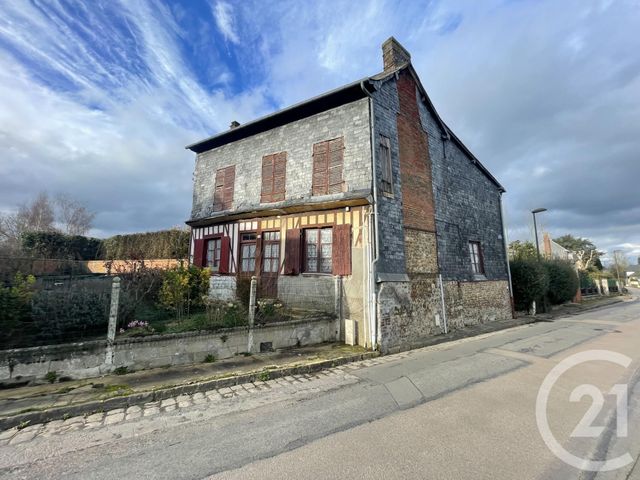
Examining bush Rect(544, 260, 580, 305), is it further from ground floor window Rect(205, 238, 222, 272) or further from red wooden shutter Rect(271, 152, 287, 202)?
ground floor window Rect(205, 238, 222, 272)

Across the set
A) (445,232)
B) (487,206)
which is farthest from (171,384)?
(487,206)

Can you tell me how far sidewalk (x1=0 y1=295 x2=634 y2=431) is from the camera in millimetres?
4289

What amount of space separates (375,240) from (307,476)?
6.64 meters

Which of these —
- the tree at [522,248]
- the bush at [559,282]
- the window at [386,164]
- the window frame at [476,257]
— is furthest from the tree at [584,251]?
the window at [386,164]

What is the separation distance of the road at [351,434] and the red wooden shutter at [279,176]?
7241mm

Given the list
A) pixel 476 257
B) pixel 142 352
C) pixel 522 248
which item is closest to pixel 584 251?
pixel 522 248

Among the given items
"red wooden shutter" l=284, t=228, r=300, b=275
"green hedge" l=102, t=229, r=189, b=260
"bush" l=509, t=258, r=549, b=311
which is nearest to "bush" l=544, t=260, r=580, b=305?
"bush" l=509, t=258, r=549, b=311

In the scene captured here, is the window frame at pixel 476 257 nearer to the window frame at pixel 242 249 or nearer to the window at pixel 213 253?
the window frame at pixel 242 249

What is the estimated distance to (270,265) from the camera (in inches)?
446

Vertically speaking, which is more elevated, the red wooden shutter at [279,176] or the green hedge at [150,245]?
the red wooden shutter at [279,176]

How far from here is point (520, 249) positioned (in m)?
28.2

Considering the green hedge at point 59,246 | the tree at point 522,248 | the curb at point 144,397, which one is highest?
the tree at point 522,248

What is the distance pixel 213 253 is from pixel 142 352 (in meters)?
8.00

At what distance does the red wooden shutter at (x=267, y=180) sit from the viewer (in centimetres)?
1210
